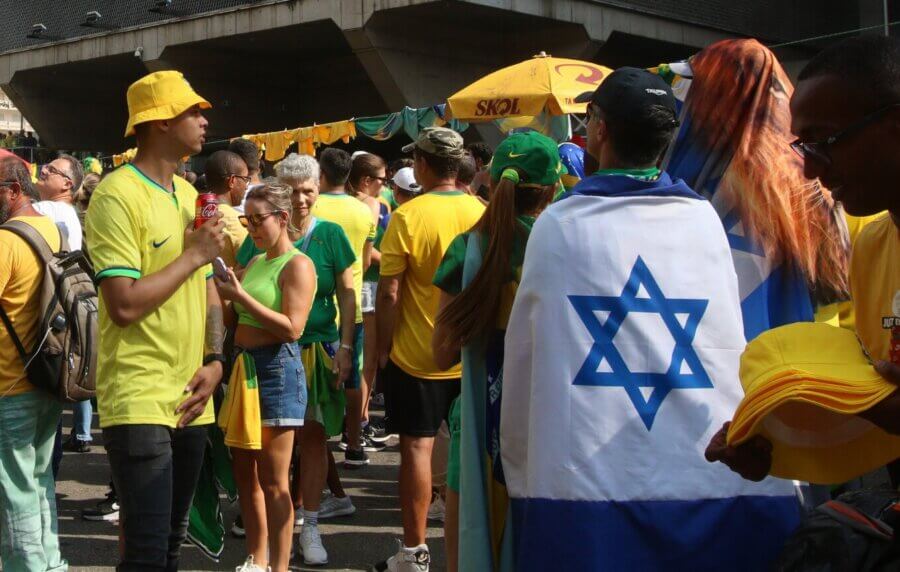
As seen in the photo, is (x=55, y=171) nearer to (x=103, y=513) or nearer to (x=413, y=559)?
(x=103, y=513)

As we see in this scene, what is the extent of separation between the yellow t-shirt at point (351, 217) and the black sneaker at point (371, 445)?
1639 millimetres

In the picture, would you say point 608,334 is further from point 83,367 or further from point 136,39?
point 136,39

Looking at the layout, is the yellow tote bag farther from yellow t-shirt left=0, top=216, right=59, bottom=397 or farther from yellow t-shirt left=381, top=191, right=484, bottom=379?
yellow t-shirt left=0, top=216, right=59, bottom=397

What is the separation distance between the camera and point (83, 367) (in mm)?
4969

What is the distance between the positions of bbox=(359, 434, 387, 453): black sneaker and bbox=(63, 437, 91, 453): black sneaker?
2.24 m

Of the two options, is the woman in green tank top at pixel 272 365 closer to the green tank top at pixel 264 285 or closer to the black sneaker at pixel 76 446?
the green tank top at pixel 264 285

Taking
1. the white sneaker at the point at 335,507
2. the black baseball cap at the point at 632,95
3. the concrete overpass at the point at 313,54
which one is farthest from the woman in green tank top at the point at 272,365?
the concrete overpass at the point at 313,54

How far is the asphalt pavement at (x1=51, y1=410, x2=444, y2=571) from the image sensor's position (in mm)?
6250

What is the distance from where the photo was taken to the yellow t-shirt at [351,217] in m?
7.86

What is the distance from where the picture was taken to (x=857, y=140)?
2029 millimetres

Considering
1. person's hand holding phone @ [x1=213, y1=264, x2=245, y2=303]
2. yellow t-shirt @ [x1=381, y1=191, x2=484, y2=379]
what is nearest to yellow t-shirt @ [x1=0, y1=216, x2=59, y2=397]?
person's hand holding phone @ [x1=213, y1=264, x2=245, y2=303]

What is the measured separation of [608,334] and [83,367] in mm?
2865

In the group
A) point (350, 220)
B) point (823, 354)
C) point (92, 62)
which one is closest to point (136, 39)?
point (92, 62)

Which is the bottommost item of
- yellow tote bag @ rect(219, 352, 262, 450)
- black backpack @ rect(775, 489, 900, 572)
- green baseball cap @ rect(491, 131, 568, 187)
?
yellow tote bag @ rect(219, 352, 262, 450)
